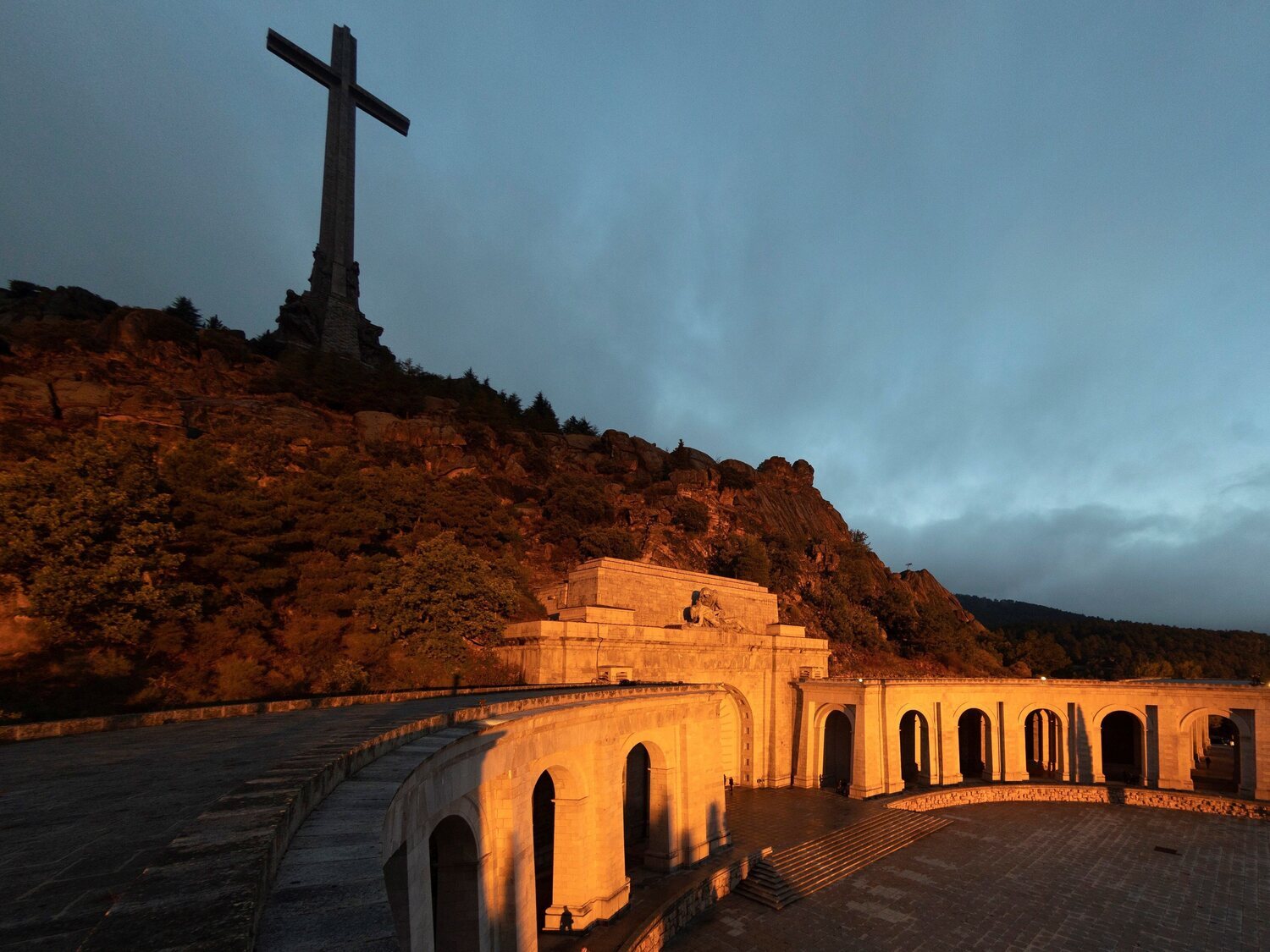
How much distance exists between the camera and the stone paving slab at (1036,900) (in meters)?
16.7

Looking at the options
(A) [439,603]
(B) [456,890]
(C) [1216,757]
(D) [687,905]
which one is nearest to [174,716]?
(B) [456,890]

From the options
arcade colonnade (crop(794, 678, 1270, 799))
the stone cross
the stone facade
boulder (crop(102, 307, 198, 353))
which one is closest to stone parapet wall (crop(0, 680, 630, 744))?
the stone facade

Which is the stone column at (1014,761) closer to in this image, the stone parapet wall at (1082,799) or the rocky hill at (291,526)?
the stone parapet wall at (1082,799)

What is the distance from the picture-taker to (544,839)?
20109 mm

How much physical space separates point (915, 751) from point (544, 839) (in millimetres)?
28113

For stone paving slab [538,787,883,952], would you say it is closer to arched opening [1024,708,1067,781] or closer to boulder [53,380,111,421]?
arched opening [1024,708,1067,781]

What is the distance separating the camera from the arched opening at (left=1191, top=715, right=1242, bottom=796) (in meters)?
32.2

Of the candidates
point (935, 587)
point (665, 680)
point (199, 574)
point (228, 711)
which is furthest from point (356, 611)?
point (935, 587)

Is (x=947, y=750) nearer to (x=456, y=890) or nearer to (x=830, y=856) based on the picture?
(x=830, y=856)

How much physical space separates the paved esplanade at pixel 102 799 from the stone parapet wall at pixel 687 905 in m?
8.64

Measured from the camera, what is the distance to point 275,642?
74.8 ft

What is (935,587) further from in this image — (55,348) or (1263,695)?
(55,348)

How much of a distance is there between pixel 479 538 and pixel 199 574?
1285cm

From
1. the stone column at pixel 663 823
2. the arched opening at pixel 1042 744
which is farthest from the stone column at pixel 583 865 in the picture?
the arched opening at pixel 1042 744
